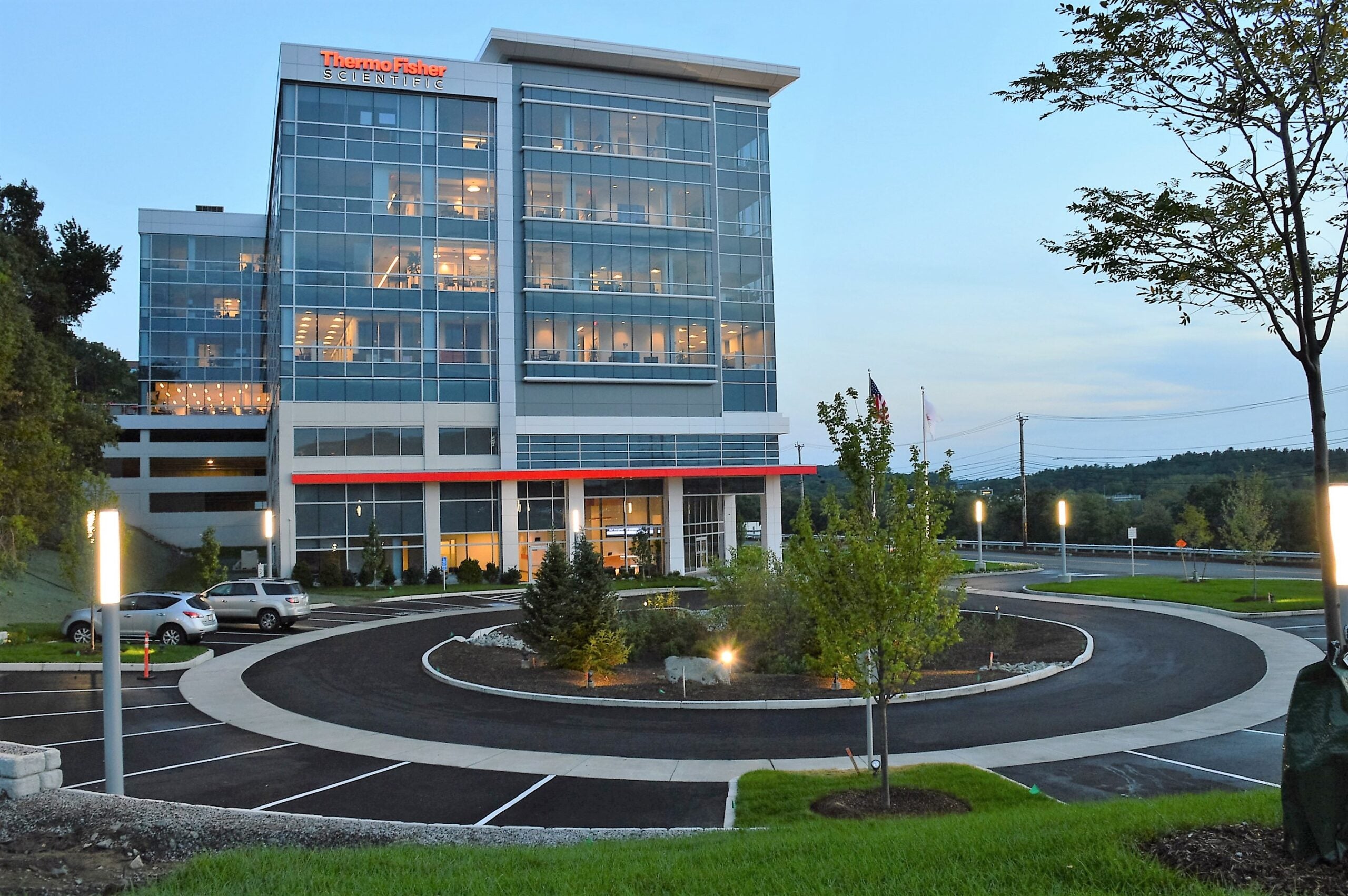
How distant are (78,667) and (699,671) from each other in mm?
16300

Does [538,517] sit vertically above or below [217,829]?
above

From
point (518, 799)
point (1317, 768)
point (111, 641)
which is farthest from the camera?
point (518, 799)

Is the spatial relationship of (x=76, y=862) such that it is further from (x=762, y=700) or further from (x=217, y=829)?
(x=762, y=700)

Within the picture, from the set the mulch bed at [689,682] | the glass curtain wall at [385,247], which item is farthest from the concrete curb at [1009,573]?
the glass curtain wall at [385,247]

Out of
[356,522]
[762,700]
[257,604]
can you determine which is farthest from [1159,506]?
[257,604]

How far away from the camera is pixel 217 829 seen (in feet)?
31.8

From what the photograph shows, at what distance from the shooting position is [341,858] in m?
8.18

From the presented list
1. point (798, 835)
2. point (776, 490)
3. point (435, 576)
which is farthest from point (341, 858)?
point (776, 490)

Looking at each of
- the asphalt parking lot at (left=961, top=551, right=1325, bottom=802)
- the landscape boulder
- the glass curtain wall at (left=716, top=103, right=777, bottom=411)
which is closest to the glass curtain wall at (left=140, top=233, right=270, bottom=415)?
the glass curtain wall at (left=716, top=103, right=777, bottom=411)

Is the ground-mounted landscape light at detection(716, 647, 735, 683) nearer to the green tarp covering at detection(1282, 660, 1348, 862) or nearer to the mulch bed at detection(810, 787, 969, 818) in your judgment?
the mulch bed at detection(810, 787, 969, 818)

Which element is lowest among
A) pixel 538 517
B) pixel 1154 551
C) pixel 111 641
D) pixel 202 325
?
pixel 1154 551

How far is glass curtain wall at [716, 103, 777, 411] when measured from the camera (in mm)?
55469

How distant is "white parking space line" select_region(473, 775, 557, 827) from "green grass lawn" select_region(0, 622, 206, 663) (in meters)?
15.1

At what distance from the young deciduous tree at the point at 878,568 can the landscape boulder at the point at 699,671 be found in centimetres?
A: 837
